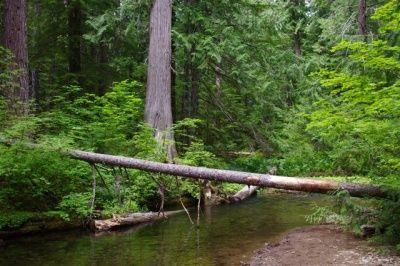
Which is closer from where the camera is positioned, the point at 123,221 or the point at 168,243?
the point at 168,243

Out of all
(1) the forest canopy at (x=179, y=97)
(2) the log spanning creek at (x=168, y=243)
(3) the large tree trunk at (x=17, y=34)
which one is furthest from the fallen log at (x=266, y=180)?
(3) the large tree trunk at (x=17, y=34)

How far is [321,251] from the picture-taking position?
6.91 metres

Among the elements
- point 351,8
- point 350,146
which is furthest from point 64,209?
point 351,8

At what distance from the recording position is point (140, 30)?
1666 centimetres

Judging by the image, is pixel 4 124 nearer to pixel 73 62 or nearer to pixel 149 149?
pixel 149 149

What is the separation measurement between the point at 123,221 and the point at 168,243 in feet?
6.00

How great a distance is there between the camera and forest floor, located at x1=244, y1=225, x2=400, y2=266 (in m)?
6.25

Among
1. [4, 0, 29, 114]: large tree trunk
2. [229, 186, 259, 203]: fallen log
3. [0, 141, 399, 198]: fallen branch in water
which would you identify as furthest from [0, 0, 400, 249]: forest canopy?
[229, 186, 259, 203]: fallen log

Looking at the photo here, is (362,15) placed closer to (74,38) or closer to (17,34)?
(74,38)

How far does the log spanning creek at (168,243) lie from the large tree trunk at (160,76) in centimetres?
334

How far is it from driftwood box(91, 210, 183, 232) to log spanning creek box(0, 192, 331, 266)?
0.18 meters

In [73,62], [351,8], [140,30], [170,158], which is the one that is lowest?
[170,158]

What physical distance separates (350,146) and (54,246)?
19.6 ft

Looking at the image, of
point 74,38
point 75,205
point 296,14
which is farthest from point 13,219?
point 296,14
